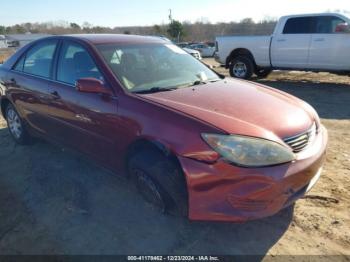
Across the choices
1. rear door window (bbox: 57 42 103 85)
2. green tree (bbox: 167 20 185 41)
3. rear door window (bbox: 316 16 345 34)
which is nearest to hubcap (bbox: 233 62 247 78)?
rear door window (bbox: 316 16 345 34)

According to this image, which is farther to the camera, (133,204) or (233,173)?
(133,204)

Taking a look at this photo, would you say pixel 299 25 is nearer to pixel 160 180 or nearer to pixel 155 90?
pixel 155 90

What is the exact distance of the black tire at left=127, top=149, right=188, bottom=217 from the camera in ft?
9.47

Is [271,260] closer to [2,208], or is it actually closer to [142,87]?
[142,87]

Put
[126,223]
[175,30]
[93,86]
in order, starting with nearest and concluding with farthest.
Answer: [126,223] → [93,86] → [175,30]

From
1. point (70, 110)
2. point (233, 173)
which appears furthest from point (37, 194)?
point (233, 173)

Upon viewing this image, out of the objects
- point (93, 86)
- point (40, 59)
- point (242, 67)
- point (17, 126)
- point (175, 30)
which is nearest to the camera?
point (93, 86)

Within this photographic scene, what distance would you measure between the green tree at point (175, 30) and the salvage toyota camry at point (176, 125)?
46.9 metres

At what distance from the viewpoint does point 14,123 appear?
551 centimetres

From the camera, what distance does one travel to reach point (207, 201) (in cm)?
277

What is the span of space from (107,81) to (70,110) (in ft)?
2.35

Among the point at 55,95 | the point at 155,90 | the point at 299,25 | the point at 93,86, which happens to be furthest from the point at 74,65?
the point at 299,25

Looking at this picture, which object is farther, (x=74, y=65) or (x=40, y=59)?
(x=40, y=59)

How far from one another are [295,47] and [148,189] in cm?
865
